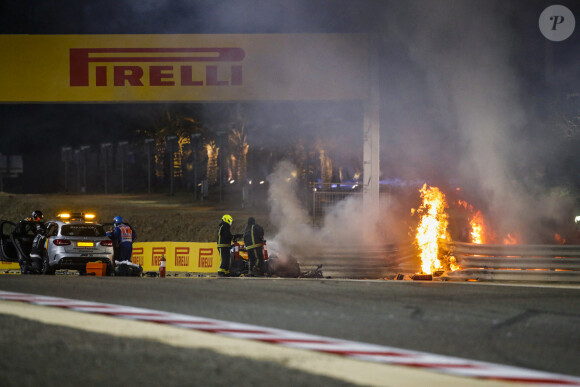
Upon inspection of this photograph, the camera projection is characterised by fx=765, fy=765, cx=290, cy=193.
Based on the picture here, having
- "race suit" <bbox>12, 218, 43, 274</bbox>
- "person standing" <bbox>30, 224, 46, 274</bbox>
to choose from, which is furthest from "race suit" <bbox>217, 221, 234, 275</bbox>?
"race suit" <bbox>12, 218, 43, 274</bbox>

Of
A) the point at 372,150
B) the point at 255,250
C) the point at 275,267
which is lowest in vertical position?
the point at 275,267

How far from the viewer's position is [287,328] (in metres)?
7.34

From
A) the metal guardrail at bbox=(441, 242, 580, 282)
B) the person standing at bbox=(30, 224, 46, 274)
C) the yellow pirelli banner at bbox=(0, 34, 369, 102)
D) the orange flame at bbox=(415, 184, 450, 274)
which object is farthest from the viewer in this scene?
the yellow pirelli banner at bbox=(0, 34, 369, 102)

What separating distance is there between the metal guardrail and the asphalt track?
2604mm

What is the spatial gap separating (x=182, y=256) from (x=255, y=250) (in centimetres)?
739

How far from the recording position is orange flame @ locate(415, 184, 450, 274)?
65.3ft

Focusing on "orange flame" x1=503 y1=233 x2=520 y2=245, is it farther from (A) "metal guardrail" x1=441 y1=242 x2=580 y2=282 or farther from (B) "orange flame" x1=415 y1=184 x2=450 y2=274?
(A) "metal guardrail" x1=441 y1=242 x2=580 y2=282

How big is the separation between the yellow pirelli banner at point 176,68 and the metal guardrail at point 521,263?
7.64 metres

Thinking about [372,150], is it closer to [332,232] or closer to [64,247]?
[332,232]

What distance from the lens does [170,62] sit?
2098cm

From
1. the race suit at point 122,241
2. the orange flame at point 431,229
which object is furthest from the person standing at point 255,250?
the orange flame at point 431,229

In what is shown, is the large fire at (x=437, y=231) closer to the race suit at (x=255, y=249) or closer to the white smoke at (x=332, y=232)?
the white smoke at (x=332, y=232)

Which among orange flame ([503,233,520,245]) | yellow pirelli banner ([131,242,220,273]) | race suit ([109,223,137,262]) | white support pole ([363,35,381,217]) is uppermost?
white support pole ([363,35,381,217])

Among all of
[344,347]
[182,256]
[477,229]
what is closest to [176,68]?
[182,256]
